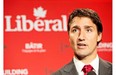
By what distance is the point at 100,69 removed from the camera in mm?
1403

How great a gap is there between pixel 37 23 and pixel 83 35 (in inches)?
8.7

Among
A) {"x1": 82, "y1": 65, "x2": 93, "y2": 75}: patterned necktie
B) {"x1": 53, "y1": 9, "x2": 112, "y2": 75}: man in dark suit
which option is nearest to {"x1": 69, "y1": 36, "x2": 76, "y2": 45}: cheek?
{"x1": 53, "y1": 9, "x2": 112, "y2": 75}: man in dark suit

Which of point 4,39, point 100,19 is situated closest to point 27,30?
point 4,39

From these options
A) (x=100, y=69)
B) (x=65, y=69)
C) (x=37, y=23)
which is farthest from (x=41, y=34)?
(x=100, y=69)

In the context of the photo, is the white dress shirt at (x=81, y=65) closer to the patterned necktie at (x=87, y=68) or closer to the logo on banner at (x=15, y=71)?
the patterned necktie at (x=87, y=68)

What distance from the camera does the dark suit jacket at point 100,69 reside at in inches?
55.0

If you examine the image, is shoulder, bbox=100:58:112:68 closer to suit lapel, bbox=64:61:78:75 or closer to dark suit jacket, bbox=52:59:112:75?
dark suit jacket, bbox=52:59:112:75

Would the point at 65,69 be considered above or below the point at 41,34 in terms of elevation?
below

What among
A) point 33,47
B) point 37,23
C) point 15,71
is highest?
point 37,23

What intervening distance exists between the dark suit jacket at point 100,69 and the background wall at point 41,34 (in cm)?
2

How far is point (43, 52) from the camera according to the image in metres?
1.45

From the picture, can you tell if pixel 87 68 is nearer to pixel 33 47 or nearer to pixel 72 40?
pixel 72 40

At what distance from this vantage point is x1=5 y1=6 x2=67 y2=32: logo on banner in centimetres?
144

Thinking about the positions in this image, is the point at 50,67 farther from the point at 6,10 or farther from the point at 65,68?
→ the point at 6,10
